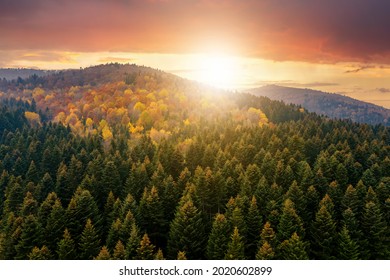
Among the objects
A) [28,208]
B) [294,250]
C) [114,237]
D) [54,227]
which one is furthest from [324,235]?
[28,208]

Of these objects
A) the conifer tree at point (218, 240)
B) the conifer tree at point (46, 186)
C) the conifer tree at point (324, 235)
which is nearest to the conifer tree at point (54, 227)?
the conifer tree at point (218, 240)

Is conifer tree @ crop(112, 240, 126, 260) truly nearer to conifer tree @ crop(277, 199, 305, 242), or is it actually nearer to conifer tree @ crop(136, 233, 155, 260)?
conifer tree @ crop(136, 233, 155, 260)

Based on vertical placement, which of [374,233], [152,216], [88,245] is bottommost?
[88,245]

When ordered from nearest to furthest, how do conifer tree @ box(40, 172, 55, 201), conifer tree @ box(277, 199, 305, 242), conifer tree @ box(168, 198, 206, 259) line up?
conifer tree @ box(277, 199, 305, 242), conifer tree @ box(168, 198, 206, 259), conifer tree @ box(40, 172, 55, 201)

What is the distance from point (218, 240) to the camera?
1745 inches

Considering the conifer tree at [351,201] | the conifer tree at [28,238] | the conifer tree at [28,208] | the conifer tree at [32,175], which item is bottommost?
the conifer tree at [32,175]

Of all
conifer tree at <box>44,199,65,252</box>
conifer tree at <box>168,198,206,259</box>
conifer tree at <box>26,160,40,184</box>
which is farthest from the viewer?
conifer tree at <box>26,160,40,184</box>

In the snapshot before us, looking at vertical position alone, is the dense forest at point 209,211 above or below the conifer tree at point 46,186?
above

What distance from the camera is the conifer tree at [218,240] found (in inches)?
1736

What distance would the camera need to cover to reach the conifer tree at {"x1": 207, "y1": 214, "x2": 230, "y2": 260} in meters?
44.1

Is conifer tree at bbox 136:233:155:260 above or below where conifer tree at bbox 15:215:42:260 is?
above

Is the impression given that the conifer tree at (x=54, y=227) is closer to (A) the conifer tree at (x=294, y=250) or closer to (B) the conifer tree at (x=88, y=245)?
(B) the conifer tree at (x=88, y=245)

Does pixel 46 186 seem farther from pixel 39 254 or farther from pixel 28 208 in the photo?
pixel 39 254

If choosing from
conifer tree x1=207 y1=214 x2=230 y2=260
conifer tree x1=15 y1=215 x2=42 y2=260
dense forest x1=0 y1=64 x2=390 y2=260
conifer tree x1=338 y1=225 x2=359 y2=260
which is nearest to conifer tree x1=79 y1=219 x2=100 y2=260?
dense forest x1=0 y1=64 x2=390 y2=260
